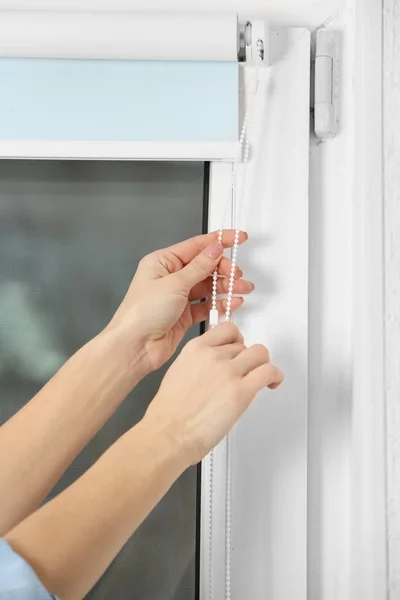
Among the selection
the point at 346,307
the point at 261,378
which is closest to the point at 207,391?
the point at 261,378

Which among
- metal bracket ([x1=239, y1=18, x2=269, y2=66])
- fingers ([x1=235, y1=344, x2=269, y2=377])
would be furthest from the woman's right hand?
metal bracket ([x1=239, y1=18, x2=269, y2=66])

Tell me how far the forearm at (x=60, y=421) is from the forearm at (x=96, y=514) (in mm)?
137

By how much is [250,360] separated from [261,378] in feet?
0.09

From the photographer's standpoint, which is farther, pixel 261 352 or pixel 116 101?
pixel 116 101

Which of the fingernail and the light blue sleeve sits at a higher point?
the fingernail

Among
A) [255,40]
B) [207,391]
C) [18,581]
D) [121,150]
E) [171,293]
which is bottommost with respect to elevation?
[18,581]

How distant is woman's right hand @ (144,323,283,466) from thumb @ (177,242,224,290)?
0.08 meters

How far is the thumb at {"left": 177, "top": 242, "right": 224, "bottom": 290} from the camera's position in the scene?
706 mm

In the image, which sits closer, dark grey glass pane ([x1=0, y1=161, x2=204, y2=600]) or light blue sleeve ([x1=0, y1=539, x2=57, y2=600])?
light blue sleeve ([x1=0, y1=539, x2=57, y2=600])

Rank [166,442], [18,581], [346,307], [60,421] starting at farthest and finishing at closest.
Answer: [346,307], [60,421], [166,442], [18,581]

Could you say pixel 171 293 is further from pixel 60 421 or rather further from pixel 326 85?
pixel 326 85

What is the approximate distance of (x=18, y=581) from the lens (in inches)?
16.7

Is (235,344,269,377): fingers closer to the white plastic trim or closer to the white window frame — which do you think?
the white window frame

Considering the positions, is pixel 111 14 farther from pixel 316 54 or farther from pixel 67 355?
pixel 67 355
